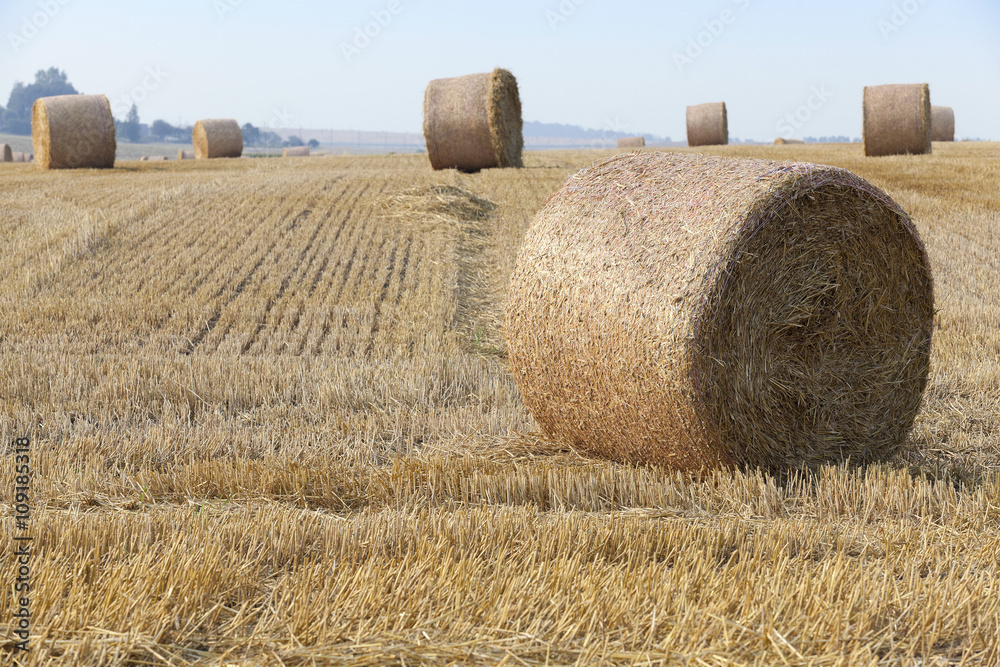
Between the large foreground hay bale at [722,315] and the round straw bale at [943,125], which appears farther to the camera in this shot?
the round straw bale at [943,125]

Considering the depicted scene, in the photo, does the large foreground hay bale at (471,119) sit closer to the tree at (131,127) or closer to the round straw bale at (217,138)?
the round straw bale at (217,138)

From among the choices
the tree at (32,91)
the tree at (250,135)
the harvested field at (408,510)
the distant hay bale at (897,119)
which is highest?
the tree at (32,91)

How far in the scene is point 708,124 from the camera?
94.3ft

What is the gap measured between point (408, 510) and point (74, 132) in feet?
67.2

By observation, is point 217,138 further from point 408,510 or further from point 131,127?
point 131,127

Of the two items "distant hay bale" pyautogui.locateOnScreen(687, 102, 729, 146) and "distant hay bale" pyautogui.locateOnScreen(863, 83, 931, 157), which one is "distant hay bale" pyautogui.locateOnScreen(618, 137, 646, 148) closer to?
"distant hay bale" pyautogui.locateOnScreen(687, 102, 729, 146)

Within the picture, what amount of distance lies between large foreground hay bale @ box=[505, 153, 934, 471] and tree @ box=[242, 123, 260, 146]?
441 feet

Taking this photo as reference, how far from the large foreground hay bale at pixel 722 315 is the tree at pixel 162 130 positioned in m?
148

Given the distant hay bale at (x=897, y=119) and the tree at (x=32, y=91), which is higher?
the tree at (x=32, y=91)

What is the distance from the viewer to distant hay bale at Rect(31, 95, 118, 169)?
68.2ft

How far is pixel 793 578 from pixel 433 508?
1516mm

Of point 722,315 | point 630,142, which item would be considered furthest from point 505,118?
point 630,142

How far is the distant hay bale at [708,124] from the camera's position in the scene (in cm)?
2847

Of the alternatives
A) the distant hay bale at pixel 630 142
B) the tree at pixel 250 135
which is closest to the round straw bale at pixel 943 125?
the distant hay bale at pixel 630 142
